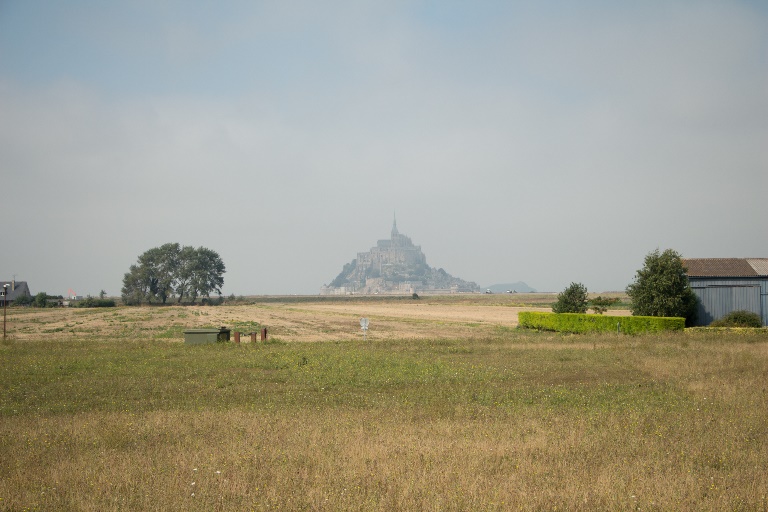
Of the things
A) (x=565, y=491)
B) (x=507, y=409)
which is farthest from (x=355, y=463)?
(x=507, y=409)

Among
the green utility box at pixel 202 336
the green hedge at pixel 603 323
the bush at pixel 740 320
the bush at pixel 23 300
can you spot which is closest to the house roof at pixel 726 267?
the bush at pixel 740 320

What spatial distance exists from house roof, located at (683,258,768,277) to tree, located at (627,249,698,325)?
152 centimetres

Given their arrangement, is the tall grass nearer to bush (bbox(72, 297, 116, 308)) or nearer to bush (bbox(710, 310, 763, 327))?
bush (bbox(710, 310, 763, 327))

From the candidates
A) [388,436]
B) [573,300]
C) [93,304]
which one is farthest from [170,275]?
[388,436]

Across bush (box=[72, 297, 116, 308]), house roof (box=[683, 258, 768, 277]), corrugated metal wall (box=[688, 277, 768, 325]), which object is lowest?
bush (box=[72, 297, 116, 308])

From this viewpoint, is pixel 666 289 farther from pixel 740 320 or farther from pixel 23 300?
pixel 23 300

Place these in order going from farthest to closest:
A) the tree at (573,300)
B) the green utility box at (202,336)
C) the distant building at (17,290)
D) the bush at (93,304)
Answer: the distant building at (17,290)
the bush at (93,304)
the tree at (573,300)
the green utility box at (202,336)

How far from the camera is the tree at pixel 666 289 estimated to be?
4331cm

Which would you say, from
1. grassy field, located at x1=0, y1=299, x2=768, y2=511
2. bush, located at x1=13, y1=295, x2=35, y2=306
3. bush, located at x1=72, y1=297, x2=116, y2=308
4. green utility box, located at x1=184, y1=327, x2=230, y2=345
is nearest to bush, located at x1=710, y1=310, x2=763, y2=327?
grassy field, located at x1=0, y1=299, x2=768, y2=511

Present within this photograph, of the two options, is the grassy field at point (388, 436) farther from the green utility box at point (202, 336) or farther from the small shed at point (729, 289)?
the small shed at point (729, 289)

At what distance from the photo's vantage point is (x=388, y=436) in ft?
38.8

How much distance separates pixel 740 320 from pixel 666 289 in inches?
204

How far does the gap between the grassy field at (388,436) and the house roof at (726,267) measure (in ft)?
79.3

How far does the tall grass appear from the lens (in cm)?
862
